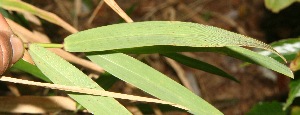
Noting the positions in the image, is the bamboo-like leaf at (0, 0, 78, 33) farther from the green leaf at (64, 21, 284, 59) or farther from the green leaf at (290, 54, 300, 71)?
the green leaf at (290, 54, 300, 71)

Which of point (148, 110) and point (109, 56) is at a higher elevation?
point (148, 110)

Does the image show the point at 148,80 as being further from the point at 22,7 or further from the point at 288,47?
the point at 288,47

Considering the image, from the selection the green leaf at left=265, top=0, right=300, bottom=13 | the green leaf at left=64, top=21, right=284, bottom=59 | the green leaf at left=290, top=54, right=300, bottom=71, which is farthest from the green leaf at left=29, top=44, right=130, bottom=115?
the green leaf at left=265, top=0, right=300, bottom=13

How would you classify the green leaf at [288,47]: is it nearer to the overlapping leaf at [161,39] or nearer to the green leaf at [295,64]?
the green leaf at [295,64]

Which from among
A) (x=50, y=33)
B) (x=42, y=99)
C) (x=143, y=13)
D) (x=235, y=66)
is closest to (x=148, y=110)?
(x=42, y=99)

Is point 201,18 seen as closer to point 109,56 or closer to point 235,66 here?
point 235,66

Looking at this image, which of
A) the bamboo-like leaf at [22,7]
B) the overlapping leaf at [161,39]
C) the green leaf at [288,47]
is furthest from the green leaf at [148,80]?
the green leaf at [288,47]
